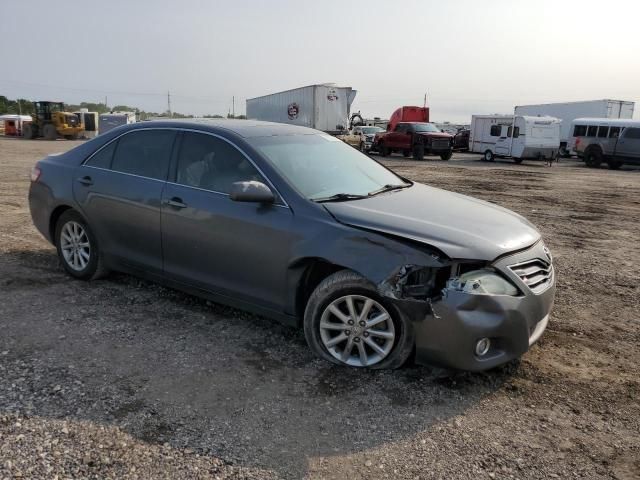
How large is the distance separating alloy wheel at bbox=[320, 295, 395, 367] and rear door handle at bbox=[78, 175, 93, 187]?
8.97 ft

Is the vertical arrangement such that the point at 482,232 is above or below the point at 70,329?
above

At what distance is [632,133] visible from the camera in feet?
81.6

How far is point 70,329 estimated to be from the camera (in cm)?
412

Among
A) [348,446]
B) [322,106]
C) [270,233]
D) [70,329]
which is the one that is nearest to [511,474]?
[348,446]

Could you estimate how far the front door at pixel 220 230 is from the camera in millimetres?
3818

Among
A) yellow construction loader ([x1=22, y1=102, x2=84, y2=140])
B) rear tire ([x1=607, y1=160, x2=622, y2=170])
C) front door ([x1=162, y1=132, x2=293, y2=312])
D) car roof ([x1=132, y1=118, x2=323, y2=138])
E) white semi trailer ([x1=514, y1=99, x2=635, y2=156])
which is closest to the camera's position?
front door ([x1=162, y1=132, x2=293, y2=312])

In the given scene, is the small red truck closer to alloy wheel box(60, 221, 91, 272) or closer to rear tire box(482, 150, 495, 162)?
rear tire box(482, 150, 495, 162)

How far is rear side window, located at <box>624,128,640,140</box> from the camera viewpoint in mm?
24656

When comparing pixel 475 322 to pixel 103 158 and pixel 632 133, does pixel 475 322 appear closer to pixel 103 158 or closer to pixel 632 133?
pixel 103 158

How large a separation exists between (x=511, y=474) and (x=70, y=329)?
10.6ft

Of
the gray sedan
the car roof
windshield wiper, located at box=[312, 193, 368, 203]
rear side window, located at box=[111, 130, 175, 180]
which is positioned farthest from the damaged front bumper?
rear side window, located at box=[111, 130, 175, 180]

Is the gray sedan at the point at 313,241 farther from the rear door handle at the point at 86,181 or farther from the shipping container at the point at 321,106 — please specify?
the shipping container at the point at 321,106

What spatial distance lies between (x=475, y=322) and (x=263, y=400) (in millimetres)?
1353

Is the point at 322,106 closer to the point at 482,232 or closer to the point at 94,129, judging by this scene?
the point at 94,129
